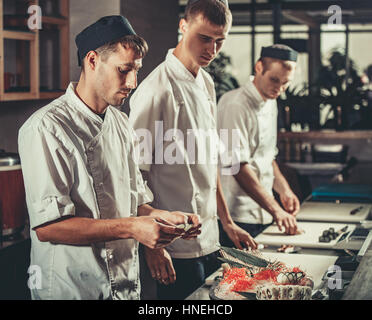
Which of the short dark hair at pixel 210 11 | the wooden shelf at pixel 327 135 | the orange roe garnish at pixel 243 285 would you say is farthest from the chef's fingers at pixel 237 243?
the wooden shelf at pixel 327 135

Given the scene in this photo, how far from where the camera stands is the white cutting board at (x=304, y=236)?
8.11ft

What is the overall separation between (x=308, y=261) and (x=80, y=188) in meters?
0.85

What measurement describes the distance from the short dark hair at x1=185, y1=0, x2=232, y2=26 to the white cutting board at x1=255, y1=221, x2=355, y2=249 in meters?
0.82

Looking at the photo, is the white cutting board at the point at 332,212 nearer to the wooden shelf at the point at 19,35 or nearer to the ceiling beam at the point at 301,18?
the wooden shelf at the point at 19,35

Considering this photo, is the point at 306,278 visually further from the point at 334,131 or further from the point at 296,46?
the point at 334,131

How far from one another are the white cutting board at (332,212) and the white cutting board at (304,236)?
75 millimetres

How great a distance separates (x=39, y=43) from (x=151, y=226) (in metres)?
1.14

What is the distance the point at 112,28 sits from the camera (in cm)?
181

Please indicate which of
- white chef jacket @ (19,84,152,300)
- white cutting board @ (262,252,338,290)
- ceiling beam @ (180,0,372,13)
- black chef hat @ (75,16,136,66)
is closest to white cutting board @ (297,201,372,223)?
white cutting board @ (262,252,338,290)

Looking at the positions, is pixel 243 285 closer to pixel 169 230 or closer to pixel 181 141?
pixel 169 230

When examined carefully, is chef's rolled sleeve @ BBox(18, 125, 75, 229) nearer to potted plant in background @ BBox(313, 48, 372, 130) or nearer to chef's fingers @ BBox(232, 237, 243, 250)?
chef's fingers @ BBox(232, 237, 243, 250)

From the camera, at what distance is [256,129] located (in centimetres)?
313

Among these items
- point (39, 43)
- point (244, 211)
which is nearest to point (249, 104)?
point (244, 211)

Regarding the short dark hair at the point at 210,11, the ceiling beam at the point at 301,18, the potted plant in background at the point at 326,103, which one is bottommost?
the potted plant in background at the point at 326,103
